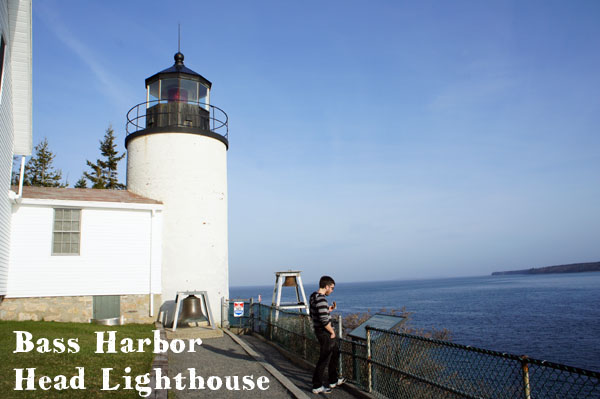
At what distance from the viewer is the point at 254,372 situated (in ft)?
28.8

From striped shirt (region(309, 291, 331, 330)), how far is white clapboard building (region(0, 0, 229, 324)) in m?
8.44

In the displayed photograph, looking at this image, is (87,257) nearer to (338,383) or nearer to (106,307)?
(106,307)

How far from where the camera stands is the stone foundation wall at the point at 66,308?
45.9 feet

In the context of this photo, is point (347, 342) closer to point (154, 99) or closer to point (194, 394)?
point (194, 394)

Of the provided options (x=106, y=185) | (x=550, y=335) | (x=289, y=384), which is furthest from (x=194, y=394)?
(x=106, y=185)

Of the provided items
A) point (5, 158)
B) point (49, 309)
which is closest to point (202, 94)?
point (5, 158)

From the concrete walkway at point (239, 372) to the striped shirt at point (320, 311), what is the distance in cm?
115

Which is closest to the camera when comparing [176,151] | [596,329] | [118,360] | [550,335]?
[118,360]

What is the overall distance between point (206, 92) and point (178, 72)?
144 cm

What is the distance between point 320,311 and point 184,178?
447 inches

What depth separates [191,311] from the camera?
14.6m

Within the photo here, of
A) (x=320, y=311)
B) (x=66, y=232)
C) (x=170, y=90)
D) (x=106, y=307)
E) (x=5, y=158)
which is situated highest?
(x=170, y=90)

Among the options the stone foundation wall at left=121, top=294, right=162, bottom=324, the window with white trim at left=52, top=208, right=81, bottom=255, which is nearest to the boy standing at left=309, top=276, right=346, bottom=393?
the stone foundation wall at left=121, top=294, right=162, bottom=324

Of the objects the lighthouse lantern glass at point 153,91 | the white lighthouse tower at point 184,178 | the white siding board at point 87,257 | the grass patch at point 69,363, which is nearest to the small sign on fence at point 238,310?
the white lighthouse tower at point 184,178
